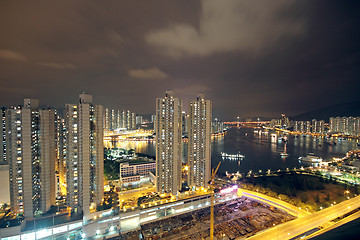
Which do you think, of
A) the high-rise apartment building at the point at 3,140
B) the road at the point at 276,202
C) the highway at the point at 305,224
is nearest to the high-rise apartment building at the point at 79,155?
the high-rise apartment building at the point at 3,140

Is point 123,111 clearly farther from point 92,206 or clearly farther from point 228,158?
point 92,206

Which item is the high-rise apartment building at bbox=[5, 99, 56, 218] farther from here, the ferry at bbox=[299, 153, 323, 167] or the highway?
the ferry at bbox=[299, 153, 323, 167]

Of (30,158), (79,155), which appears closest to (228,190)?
(79,155)

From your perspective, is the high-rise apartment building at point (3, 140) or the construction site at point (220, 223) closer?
the construction site at point (220, 223)

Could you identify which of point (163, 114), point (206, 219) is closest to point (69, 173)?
point (163, 114)

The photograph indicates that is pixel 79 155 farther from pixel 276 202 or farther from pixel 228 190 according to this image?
pixel 276 202

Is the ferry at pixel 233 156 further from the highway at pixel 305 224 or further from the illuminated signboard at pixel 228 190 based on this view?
the highway at pixel 305 224

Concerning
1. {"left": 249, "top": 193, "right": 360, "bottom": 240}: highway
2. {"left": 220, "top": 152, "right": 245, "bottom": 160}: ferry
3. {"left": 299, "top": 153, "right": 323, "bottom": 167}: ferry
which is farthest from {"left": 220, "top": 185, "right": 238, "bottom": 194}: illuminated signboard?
{"left": 299, "top": 153, "right": 323, "bottom": 167}: ferry
